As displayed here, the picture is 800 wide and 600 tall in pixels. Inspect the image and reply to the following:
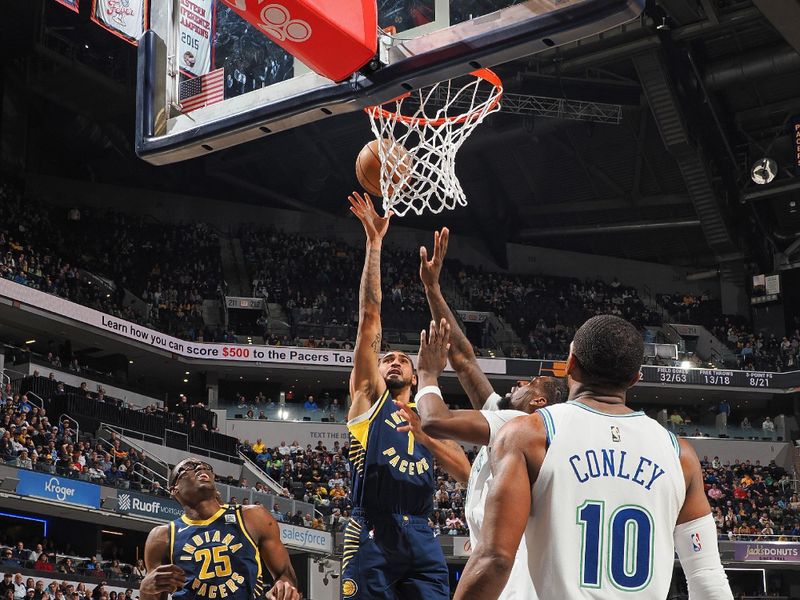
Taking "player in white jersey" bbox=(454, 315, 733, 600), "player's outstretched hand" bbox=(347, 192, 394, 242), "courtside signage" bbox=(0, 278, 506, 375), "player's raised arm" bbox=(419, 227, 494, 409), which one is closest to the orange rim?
"player's outstretched hand" bbox=(347, 192, 394, 242)

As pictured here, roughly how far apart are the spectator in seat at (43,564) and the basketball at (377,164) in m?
13.2

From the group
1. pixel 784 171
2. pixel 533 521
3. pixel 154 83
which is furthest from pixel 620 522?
pixel 784 171

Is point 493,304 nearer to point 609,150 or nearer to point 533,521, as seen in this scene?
point 609,150

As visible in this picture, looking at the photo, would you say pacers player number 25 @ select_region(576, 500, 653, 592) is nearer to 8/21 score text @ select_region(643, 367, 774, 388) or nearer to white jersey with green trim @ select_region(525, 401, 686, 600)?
white jersey with green trim @ select_region(525, 401, 686, 600)

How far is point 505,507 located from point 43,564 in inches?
684

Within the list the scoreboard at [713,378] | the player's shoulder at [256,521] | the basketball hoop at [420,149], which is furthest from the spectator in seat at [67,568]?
the scoreboard at [713,378]

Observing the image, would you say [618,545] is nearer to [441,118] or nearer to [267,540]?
[267,540]

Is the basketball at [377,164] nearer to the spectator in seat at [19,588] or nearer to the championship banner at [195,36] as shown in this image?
the championship banner at [195,36]

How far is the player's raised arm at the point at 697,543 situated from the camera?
3.17m

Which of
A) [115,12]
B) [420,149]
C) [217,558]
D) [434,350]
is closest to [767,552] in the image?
[115,12]

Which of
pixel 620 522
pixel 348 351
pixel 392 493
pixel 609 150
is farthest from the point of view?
pixel 609 150

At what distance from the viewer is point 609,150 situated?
36.0 m

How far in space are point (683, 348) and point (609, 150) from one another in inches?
305

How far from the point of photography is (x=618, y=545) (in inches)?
120
